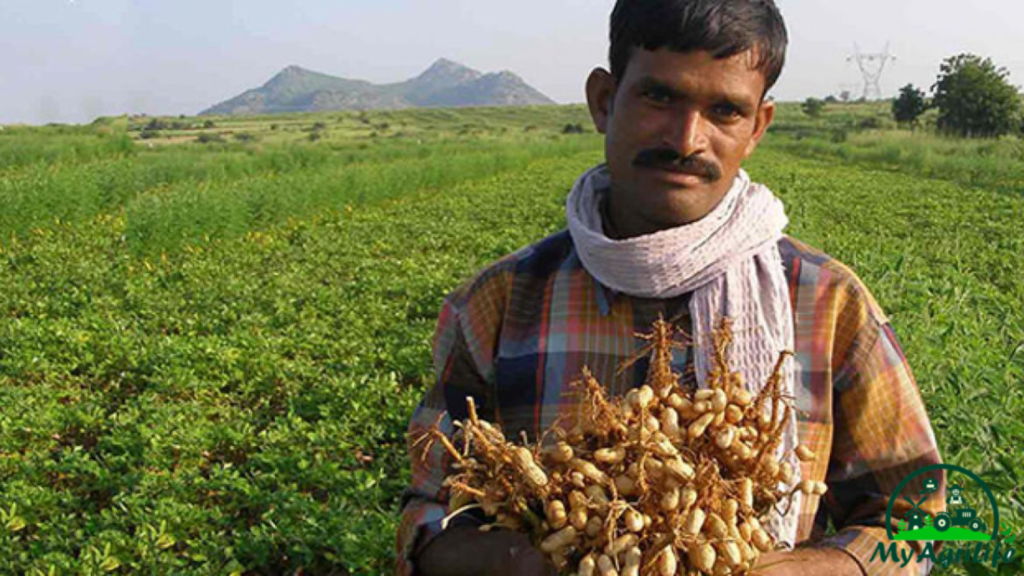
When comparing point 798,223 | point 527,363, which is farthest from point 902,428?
point 798,223

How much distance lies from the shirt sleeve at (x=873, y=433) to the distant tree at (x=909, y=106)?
176ft

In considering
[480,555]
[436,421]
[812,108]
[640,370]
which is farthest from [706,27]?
[812,108]

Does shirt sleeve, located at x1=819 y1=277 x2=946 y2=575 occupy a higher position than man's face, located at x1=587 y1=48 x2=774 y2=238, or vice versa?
man's face, located at x1=587 y1=48 x2=774 y2=238

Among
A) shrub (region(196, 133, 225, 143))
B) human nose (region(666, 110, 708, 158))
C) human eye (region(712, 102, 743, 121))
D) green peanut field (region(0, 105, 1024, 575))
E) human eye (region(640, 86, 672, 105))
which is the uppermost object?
shrub (region(196, 133, 225, 143))

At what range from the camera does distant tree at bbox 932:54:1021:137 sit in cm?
4000

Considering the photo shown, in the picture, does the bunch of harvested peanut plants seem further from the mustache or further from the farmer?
the mustache

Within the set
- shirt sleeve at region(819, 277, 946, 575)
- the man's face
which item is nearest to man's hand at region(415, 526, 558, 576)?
shirt sleeve at region(819, 277, 946, 575)

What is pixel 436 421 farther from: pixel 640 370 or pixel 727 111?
pixel 727 111

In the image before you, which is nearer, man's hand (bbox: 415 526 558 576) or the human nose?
man's hand (bbox: 415 526 558 576)

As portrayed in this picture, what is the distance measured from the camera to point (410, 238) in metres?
12.5

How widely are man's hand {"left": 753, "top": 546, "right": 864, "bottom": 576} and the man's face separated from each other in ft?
2.20

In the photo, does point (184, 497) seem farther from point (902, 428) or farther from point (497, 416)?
point (902, 428)

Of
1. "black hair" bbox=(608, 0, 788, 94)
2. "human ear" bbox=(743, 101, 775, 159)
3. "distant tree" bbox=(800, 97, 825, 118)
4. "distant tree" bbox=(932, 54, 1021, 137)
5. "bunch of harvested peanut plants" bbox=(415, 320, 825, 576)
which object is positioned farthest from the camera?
"distant tree" bbox=(800, 97, 825, 118)

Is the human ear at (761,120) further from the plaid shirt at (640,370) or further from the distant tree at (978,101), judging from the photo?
the distant tree at (978,101)
